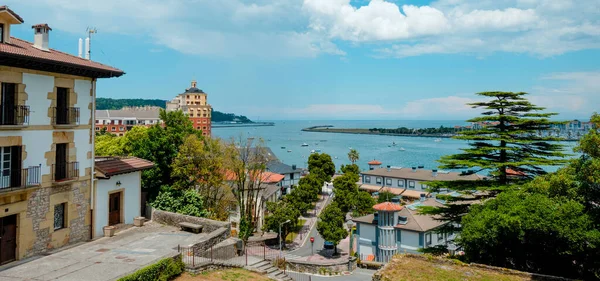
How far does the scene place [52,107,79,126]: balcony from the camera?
18.4m

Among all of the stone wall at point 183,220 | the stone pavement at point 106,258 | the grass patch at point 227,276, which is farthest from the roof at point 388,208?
the grass patch at point 227,276

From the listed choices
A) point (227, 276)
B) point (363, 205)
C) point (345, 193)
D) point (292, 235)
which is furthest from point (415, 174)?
point (227, 276)

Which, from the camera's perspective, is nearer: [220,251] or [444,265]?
[444,265]

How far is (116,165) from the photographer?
22234mm

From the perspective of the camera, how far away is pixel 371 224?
3800cm

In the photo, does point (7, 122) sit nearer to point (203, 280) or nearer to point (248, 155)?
point (203, 280)

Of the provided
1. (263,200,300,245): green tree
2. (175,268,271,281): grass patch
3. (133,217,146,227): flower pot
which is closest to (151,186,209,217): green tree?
(133,217,146,227): flower pot

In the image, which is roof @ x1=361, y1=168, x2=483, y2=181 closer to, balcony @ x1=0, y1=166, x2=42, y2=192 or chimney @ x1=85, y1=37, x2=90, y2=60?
chimney @ x1=85, y1=37, x2=90, y2=60

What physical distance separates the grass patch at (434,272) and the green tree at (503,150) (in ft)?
23.7

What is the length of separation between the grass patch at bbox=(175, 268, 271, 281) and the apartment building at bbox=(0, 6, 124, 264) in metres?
6.70

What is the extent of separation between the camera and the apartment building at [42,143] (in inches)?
640

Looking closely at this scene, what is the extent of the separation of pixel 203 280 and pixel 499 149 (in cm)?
1617

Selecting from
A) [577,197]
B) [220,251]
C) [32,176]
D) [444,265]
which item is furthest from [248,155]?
[577,197]

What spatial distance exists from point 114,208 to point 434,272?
54.5 ft
